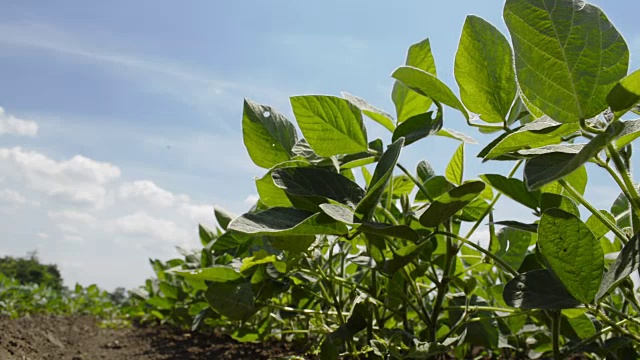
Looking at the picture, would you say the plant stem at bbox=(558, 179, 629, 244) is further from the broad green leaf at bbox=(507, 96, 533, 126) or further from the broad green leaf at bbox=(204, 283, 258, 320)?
the broad green leaf at bbox=(204, 283, 258, 320)

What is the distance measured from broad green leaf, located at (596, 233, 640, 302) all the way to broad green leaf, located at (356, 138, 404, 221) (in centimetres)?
25

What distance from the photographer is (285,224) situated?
2.52 feet

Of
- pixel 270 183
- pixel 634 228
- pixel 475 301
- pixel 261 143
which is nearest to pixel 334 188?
pixel 270 183

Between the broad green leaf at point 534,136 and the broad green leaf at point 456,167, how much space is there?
31cm

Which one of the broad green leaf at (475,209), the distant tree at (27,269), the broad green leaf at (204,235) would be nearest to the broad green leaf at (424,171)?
the broad green leaf at (475,209)

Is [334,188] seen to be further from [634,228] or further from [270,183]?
[634,228]

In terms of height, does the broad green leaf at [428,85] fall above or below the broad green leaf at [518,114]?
above

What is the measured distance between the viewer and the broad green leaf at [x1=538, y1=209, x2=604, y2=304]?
65cm

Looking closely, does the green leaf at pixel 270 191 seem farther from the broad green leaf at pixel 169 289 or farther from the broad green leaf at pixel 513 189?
the broad green leaf at pixel 169 289

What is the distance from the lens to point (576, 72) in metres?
0.60

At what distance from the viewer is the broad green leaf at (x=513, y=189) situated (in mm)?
860

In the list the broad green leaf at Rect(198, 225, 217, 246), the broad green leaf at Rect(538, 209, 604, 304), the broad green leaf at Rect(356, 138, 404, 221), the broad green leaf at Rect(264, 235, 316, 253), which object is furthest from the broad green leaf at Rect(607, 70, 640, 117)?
the broad green leaf at Rect(198, 225, 217, 246)

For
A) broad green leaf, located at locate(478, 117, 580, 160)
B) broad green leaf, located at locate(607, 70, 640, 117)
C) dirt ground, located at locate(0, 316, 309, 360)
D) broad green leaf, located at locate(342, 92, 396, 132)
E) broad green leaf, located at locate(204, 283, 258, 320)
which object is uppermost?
broad green leaf, located at locate(342, 92, 396, 132)

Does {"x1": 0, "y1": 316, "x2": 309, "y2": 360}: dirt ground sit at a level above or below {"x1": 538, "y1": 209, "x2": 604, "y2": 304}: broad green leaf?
below
